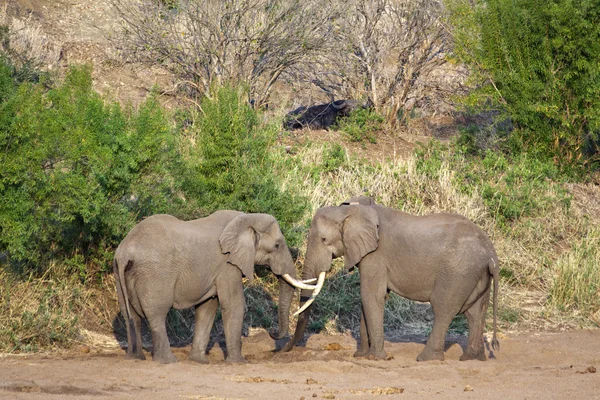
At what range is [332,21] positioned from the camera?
59.6ft

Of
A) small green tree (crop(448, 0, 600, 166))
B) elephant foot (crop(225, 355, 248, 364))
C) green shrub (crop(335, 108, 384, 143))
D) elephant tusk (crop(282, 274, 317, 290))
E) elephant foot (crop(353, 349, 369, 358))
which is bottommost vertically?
elephant foot (crop(225, 355, 248, 364))

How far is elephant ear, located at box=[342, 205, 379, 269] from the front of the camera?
9.88 meters

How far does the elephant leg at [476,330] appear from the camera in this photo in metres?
9.93

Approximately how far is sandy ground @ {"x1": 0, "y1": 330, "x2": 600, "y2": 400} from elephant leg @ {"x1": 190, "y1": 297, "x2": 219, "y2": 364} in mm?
150

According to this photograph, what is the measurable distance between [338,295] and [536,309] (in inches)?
106

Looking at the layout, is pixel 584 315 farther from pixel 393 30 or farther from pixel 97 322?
pixel 393 30

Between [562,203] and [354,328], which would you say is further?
[562,203]

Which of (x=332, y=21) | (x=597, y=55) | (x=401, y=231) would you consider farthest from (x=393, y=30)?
(x=401, y=231)

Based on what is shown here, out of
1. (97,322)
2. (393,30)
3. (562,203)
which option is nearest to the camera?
(97,322)

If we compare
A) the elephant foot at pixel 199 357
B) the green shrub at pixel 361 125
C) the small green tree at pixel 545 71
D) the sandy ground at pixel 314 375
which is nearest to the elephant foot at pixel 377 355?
the sandy ground at pixel 314 375

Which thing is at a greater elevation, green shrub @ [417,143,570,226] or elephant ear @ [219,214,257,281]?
green shrub @ [417,143,570,226]

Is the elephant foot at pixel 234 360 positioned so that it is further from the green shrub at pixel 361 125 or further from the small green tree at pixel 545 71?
the green shrub at pixel 361 125

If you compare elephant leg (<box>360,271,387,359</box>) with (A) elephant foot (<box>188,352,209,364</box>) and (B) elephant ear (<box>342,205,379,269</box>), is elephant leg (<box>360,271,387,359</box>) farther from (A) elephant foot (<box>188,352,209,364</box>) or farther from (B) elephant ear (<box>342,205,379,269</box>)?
(A) elephant foot (<box>188,352,209,364</box>)

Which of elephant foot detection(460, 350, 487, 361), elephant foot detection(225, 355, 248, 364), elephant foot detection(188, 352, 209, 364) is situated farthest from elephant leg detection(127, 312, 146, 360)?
elephant foot detection(460, 350, 487, 361)
